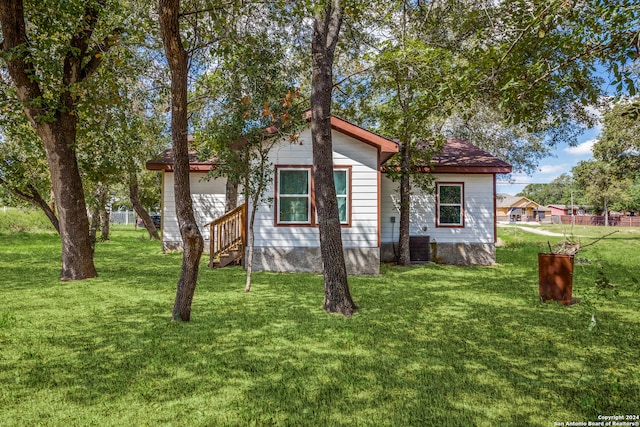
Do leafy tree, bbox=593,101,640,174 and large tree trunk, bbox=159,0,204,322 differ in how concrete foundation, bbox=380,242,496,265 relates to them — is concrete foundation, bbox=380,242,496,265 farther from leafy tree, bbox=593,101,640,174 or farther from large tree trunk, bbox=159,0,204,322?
leafy tree, bbox=593,101,640,174

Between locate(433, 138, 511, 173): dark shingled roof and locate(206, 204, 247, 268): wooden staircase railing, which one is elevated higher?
locate(433, 138, 511, 173): dark shingled roof

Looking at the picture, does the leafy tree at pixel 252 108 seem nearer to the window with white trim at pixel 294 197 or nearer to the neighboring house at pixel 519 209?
the window with white trim at pixel 294 197

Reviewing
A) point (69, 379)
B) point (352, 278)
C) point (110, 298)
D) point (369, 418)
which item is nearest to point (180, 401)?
point (69, 379)

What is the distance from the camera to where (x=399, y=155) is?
1252 cm

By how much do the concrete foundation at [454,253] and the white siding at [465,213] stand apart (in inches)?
6.4

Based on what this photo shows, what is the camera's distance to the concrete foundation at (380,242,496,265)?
12.7m

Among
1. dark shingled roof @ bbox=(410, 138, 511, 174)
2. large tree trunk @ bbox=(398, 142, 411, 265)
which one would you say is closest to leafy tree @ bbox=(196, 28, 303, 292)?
large tree trunk @ bbox=(398, 142, 411, 265)

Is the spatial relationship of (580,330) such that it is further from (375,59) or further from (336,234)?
(375,59)

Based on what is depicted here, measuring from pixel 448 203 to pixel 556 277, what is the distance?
6427mm

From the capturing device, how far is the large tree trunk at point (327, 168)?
589cm

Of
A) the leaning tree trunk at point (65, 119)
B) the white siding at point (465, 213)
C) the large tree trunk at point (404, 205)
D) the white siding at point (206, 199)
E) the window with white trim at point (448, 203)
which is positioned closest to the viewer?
the leaning tree trunk at point (65, 119)

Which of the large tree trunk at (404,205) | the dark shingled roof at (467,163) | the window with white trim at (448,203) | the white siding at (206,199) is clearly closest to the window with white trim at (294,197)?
the large tree trunk at (404,205)

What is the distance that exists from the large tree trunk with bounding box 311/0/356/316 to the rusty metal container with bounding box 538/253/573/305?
11.5ft

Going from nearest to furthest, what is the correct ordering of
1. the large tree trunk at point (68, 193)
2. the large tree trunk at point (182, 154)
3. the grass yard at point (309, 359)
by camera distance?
the grass yard at point (309, 359) → the large tree trunk at point (182, 154) → the large tree trunk at point (68, 193)
